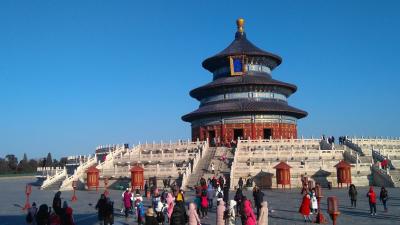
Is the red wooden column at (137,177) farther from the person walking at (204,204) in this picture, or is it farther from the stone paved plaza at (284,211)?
the person walking at (204,204)

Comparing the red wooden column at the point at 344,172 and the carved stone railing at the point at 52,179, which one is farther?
the carved stone railing at the point at 52,179

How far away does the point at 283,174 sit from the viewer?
31.3 metres

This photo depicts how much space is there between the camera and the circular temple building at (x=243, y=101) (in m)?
50.9

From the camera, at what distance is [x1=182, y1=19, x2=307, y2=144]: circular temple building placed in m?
50.9

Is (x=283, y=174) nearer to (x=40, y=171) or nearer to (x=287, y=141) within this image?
(x=287, y=141)

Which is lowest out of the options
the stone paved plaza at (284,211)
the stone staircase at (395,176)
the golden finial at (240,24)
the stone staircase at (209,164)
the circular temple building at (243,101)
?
the stone paved plaza at (284,211)

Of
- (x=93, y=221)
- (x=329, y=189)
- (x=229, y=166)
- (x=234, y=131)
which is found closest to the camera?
(x=93, y=221)

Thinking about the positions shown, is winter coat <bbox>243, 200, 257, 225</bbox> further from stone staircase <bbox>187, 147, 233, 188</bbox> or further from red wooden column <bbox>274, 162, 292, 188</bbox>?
stone staircase <bbox>187, 147, 233, 188</bbox>

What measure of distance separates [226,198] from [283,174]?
1022 centimetres

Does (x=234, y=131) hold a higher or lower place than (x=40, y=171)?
higher

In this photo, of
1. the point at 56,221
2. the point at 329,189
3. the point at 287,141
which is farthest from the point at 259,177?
the point at 56,221

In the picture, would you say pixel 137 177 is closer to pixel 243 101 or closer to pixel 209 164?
pixel 209 164

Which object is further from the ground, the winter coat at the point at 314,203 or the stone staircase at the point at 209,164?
the stone staircase at the point at 209,164

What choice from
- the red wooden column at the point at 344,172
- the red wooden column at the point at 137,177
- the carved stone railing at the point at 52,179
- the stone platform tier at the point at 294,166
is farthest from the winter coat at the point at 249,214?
the carved stone railing at the point at 52,179
